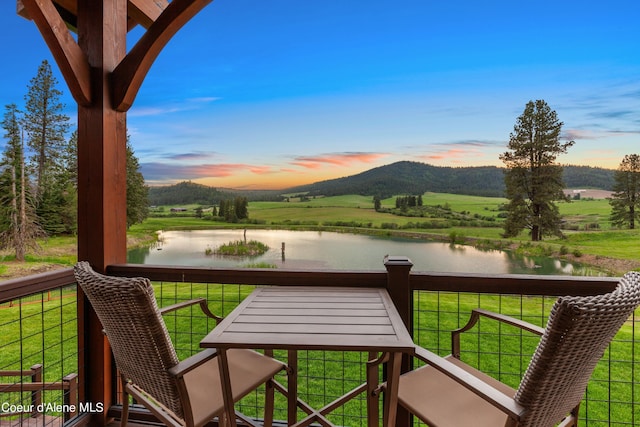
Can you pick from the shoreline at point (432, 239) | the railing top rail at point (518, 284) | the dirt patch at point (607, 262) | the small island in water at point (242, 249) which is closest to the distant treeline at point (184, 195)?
the shoreline at point (432, 239)

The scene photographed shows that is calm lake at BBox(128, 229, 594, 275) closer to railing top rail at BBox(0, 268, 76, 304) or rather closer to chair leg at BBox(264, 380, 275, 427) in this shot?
railing top rail at BBox(0, 268, 76, 304)

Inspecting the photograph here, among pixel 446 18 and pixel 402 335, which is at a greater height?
pixel 446 18

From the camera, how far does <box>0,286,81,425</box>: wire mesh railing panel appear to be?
6.81ft

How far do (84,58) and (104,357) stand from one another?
1817 millimetres

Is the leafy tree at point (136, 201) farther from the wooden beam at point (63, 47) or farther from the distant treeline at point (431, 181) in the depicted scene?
the wooden beam at point (63, 47)

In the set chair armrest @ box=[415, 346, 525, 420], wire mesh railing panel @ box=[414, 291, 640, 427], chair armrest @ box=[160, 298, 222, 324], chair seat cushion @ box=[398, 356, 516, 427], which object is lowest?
wire mesh railing panel @ box=[414, 291, 640, 427]

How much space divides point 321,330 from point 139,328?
2.32 ft

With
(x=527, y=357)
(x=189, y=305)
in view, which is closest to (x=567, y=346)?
(x=189, y=305)

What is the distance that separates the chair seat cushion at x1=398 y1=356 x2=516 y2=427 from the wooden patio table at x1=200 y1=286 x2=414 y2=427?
0.11 m

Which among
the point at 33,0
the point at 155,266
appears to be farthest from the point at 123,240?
the point at 33,0

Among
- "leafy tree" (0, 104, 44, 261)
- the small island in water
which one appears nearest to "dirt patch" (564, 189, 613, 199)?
the small island in water

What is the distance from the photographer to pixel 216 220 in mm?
8297

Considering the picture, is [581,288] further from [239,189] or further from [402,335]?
[239,189]

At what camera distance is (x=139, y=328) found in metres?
1.39
